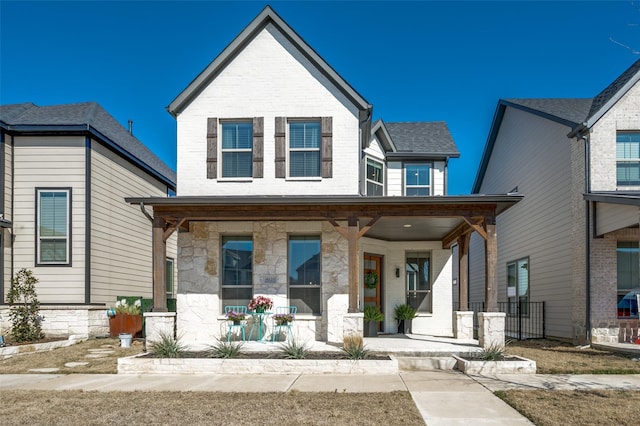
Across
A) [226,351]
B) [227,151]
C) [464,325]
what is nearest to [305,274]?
[226,351]

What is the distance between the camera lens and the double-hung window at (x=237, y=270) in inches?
504

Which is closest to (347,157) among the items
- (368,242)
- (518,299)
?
(368,242)

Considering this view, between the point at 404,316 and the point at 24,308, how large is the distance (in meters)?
9.67

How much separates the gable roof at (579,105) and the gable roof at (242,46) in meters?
5.48

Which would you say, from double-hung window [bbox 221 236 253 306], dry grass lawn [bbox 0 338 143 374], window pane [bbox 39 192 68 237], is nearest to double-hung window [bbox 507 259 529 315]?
double-hung window [bbox 221 236 253 306]

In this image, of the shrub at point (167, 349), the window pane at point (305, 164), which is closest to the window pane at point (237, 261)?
the window pane at point (305, 164)

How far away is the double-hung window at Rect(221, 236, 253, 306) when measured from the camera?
12.8 m

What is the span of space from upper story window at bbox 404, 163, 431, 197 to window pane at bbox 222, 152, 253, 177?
205 inches

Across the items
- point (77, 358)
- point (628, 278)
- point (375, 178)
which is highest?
point (375, 178)

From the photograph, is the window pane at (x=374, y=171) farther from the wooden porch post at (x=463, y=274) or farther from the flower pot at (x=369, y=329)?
the flower pot at (x=369, y=329)

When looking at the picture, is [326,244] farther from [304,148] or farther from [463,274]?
[463,274]

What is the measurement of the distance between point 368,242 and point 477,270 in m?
10.0

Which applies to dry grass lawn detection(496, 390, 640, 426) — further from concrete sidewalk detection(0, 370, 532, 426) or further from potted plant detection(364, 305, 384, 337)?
potted plant detection(364, 305, 384, 337)

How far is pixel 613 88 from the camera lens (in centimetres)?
1447
